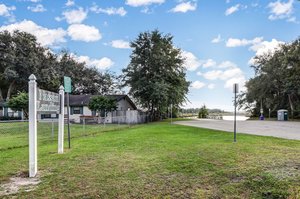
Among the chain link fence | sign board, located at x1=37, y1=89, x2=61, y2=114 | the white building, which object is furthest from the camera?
the white building

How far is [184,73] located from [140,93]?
259 inches

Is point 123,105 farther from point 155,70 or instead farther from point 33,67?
point 33,67

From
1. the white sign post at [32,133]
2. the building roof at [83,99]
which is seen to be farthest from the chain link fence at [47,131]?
the white sign post at [32,133]

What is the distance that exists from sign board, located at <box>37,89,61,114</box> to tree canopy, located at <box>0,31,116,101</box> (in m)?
33.2

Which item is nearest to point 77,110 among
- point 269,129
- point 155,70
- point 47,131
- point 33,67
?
point 33,67

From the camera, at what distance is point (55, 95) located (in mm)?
7812

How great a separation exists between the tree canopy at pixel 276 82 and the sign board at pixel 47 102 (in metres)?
31.9

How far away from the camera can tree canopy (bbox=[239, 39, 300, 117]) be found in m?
33.9

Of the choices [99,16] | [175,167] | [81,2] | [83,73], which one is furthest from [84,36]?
[175,167]

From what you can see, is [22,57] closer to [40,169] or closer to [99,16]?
[99,16]

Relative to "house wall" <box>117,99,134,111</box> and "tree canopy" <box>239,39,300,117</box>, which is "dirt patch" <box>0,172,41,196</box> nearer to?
"house wall" <box>117,99,134,111</box>

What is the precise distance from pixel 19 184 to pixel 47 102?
274 centimetres

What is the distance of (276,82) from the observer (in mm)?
38688

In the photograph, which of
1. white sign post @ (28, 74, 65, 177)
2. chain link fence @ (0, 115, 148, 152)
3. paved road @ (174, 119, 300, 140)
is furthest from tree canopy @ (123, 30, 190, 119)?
white sign post @ (28, 74, 65, 177)
